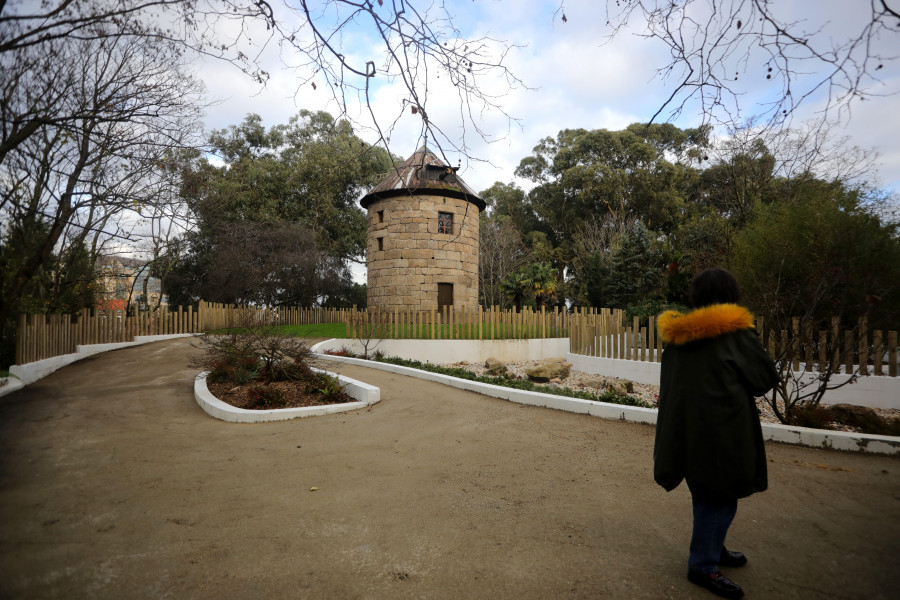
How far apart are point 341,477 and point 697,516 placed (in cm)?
291

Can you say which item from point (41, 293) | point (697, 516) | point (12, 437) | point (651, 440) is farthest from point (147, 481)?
point (41, 293)

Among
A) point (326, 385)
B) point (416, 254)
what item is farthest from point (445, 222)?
point (326, 385)

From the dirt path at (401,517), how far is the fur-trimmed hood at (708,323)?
4.39ft

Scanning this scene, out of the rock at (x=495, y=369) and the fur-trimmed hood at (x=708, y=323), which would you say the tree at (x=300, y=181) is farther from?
the fur-trimmed hood at (x=708, y=323)

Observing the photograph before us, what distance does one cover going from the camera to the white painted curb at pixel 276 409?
21.7ft

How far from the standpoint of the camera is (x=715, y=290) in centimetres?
273

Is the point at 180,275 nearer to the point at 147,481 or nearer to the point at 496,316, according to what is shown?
the point at 496,316

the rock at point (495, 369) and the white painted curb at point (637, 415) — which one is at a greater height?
the white painted curb at point (637, 415)

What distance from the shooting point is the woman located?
2.44 metres

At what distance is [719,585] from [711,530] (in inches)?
10.0

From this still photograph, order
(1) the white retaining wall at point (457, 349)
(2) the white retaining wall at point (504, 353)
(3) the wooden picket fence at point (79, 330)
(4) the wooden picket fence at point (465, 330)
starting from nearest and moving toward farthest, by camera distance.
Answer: (4) the wooden picket fence at point (465, 330)
(3) the wooden picket fence at point (79, 330)
(2) the white retaining wall at point (504, 353)
(1) the white retaining wall at point (457, 349)

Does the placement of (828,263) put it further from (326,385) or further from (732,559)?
(326,385)

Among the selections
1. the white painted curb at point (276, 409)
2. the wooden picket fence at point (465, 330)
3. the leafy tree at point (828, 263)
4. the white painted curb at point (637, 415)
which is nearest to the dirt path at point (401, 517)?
the white painted curb at point (637, 415)

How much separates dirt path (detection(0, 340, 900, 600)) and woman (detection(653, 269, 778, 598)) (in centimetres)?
29
